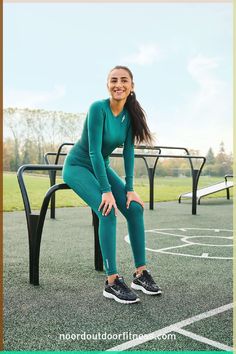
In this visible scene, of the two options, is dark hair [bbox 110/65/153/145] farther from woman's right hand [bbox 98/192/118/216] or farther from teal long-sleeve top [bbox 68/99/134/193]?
woman's right hand [bbox 98/192/118/216]

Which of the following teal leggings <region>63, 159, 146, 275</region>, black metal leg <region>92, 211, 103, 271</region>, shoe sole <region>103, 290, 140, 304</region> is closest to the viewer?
shoe sole <region>103, 290, 140, 304</region>

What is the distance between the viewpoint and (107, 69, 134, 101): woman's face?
84.3 inches

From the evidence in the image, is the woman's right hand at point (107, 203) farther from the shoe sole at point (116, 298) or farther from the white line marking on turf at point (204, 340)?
the white line marking on turf at point (204, 340)

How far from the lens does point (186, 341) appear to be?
1562 mm

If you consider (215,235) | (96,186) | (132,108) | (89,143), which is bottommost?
(215,235)

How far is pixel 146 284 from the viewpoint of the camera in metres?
2.16

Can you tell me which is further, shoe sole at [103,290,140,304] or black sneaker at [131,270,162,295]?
black sneaker at [131,270,162,295]

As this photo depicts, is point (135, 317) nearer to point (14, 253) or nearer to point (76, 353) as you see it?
point (76, 353)

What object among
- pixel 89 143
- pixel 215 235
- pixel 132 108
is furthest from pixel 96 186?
pixel 215 235

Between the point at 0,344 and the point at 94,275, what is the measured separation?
3.31 feet

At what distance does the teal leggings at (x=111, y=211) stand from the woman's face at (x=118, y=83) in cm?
41

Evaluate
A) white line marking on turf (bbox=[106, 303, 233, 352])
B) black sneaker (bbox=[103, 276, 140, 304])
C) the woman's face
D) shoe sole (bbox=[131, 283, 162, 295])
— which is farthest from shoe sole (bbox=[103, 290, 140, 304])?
the woman's face

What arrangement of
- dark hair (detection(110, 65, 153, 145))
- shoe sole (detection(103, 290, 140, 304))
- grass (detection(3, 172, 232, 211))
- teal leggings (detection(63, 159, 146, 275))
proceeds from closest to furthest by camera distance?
shoe sole (detection(103, 290, 140, 304)), teal leggings (detection(63, 159, 146, 275)), dark hair (detection(110, 65, 153, 145)), grass (detection(3, 172, 232, 211))

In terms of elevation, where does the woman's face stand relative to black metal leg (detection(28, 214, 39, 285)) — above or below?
above
